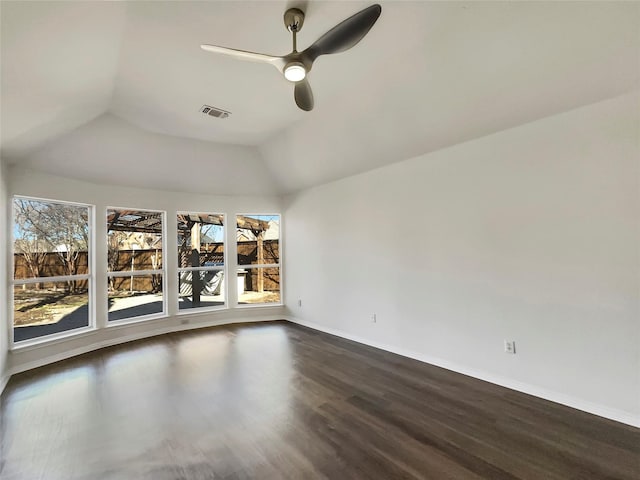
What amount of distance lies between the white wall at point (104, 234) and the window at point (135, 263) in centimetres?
16

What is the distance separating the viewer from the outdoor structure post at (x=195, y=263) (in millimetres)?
5230

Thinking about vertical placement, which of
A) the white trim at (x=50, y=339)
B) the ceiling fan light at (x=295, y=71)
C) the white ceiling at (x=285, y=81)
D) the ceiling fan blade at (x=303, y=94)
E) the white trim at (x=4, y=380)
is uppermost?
the white ceiling at (x=285, y=81)

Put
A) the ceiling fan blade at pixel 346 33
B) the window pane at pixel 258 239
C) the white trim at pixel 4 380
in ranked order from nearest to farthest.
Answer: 1. the ceiling fan blade at pixel 346 33
2. the white trim at pixel 4 380
3. the window pane at pixel 258 239

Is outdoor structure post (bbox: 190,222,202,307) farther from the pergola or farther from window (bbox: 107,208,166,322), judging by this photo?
window (bbox: 107,208,166,322)

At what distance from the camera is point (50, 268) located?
3678 mm

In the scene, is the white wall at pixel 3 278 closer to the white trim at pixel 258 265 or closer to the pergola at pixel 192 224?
the pergola at pixel 192 224

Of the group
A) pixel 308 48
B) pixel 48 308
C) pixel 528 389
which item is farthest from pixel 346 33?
pixel 48 308

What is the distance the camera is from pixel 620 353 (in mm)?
2193

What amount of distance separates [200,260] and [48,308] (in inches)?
84.5

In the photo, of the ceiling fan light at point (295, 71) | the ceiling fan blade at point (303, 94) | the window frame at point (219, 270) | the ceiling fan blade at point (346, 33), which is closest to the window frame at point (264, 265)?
the window frame at point (219, 270)

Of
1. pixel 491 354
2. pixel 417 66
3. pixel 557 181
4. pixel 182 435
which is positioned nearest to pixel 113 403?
pixel 182 435

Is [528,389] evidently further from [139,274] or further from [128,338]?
[139,274]

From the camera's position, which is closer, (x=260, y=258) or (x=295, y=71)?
(x=295, y=71)

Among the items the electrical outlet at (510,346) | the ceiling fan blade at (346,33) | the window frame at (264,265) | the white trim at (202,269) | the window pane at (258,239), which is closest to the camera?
the ceiling fan blade at (346,33)
